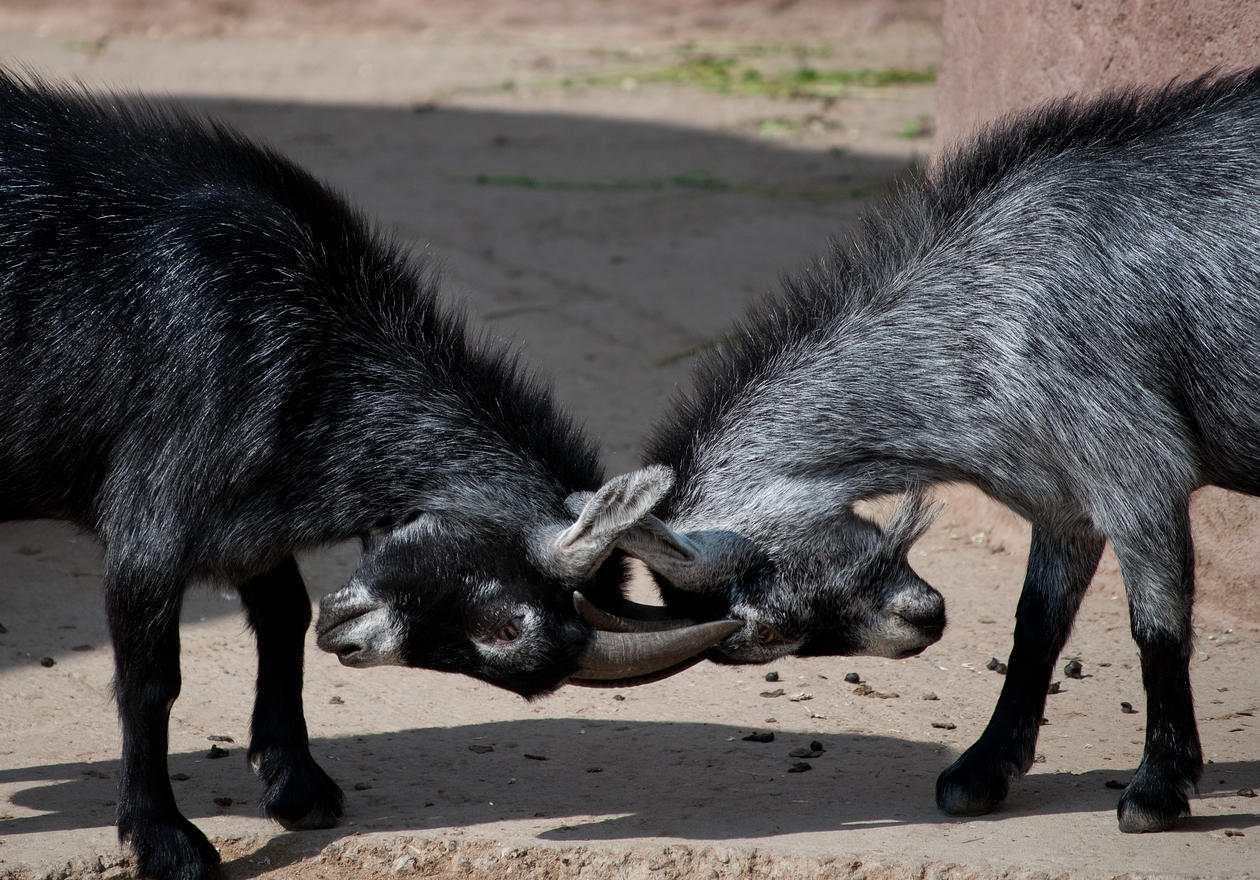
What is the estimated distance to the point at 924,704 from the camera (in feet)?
15.8

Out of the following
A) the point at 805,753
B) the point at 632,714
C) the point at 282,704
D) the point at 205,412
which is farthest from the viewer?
the point at 632,714

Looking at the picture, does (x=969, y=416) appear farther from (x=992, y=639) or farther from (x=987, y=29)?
(x=987, y=29)

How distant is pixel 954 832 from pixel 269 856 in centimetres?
185

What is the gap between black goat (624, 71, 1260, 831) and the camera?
381cm

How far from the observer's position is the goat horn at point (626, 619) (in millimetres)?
3543

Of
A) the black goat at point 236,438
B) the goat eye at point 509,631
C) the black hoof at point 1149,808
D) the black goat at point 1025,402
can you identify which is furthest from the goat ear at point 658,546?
the black hoof at point 1149,808

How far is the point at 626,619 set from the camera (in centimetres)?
362

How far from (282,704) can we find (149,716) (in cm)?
50

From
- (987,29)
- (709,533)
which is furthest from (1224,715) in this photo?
(987,29)

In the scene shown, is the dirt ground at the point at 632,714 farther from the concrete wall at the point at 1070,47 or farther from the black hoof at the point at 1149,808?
the concrete wall at the point at 1070,47

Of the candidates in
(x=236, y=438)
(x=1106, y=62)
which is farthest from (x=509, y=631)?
(x=1106, y=62)

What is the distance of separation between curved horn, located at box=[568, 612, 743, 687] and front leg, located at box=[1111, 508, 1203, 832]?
1.13 meters

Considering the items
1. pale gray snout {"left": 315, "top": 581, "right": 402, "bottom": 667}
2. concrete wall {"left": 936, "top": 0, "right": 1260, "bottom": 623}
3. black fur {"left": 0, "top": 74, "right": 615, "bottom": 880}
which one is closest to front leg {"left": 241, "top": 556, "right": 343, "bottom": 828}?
black fur {"left": 0, "top": 74, "right": 615, "bottom": 880}

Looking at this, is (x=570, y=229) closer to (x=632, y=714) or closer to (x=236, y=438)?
(x=632, y=714)
